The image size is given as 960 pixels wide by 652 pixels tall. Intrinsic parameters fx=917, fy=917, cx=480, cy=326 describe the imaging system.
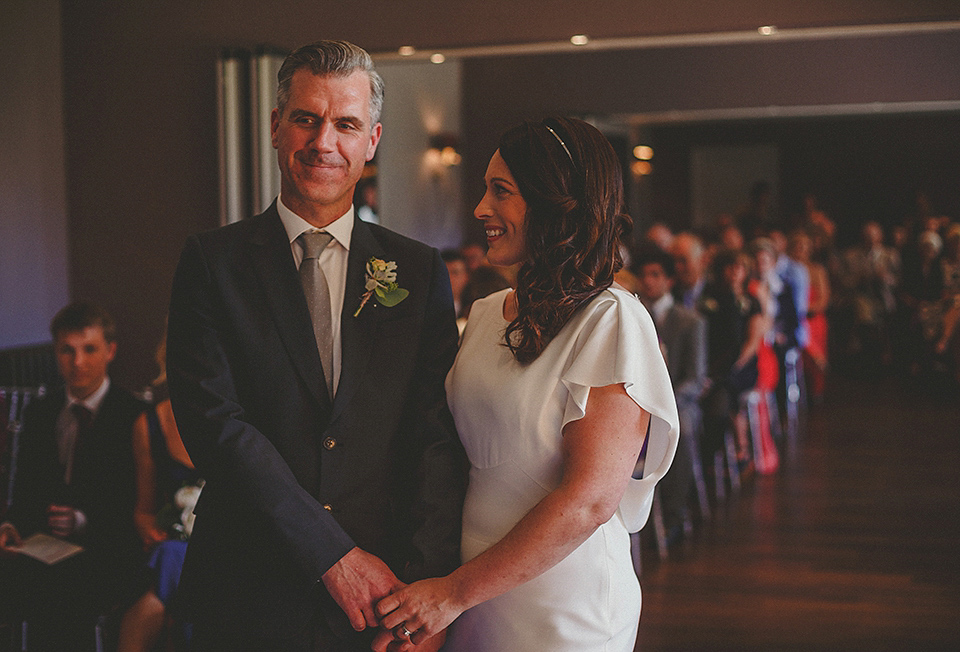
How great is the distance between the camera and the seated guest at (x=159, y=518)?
9.52 feet

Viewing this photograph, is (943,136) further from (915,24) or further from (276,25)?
(276,25)

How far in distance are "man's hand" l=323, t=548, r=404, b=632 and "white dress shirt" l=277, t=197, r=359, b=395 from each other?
15.6 inches

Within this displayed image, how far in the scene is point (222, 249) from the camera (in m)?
1.71

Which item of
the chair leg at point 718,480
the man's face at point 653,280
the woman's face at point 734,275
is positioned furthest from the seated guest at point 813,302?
the man's face at point 653,280

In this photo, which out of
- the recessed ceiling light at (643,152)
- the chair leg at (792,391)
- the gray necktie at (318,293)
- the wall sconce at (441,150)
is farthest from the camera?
the recessed ceiling light at (643,152)

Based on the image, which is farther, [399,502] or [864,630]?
[864,630]

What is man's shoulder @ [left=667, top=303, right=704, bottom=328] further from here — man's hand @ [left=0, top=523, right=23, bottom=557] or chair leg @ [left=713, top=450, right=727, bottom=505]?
man's hand @ [left=0, top=523, right=23, bottom=557]

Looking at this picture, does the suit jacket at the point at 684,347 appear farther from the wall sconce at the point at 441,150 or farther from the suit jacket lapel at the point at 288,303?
the wall sconce at the point at 441,150

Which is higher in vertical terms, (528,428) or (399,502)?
(528,428)

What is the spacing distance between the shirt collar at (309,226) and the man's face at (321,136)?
2 cm

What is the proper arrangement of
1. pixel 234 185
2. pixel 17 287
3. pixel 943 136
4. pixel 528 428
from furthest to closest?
pixel 943 136, pixel 17 287, pixel 234 185, pixel 528 428

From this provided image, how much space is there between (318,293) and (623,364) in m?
0.60

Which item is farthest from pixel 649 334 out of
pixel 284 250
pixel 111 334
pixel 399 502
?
pixel 111 334

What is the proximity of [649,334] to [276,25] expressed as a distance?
11.0ft
